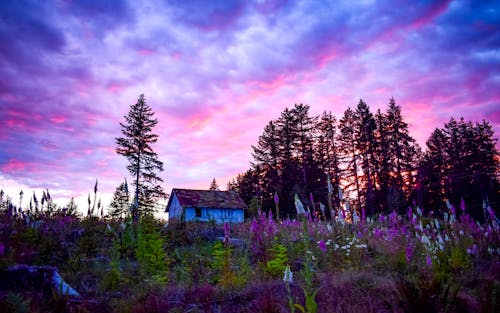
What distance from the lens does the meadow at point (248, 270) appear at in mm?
4449

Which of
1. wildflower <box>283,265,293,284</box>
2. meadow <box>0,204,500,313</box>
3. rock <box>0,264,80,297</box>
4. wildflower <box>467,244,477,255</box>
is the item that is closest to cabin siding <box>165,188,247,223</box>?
meadow <box>0,204,500,313</box>

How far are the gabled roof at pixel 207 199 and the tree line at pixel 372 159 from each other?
221 inches

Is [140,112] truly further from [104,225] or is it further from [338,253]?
[338,253]

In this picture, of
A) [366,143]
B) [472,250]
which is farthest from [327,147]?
[472,250]

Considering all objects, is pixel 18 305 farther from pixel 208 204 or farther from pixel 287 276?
pixel 208 204

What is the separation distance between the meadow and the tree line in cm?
3241

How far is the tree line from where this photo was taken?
143ft

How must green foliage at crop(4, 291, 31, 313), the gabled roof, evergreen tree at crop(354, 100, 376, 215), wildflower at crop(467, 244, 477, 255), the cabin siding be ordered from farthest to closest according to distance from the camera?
evergreen tree at crop(354, 100, 376, 215) → the gabled roof → the cabin siding → wildflower at crop(467, 244, 477, 255) → green foliage at crop(4, 291, 31, 313)

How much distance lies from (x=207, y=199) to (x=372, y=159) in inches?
911

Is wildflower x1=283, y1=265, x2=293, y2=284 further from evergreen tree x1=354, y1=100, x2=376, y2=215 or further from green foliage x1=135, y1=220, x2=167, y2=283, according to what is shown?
evergreen tree x1=354, y1=100, x2=376, y2=215

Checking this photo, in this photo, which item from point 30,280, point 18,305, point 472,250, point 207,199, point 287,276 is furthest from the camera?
point 207,199

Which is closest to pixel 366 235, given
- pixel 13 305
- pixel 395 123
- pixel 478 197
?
pixel 13 305

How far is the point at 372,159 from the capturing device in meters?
46.6

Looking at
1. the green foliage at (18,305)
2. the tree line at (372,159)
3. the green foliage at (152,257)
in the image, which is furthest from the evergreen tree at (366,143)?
the green foliage at (18,305)
